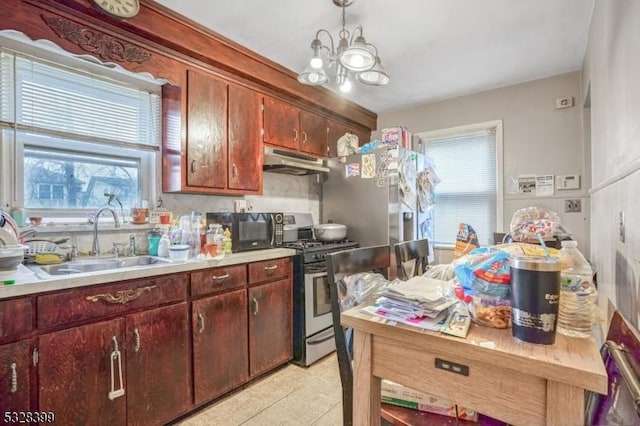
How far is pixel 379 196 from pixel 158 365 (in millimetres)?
2159

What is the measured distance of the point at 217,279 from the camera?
2.06m

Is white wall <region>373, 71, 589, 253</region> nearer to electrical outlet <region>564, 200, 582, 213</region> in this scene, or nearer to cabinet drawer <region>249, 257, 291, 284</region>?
electrical outlet <region>564, 200, 582, 213</region>

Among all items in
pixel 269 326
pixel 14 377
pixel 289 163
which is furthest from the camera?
pixel 289 163

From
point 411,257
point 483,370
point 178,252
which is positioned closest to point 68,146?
point 178,252

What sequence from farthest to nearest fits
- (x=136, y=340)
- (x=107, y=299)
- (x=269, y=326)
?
(x=269, y=326)
(x=136, y=340)
(x=107, y=299)

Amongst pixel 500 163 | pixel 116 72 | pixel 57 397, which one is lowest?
pixel 57 397

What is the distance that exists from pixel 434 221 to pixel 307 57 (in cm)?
229

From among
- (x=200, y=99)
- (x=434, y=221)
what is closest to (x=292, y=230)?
(x=200, y=99)

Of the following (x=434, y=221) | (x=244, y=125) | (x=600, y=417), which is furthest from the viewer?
(x=434, y=221)

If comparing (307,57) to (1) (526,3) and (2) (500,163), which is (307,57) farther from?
(2) (500,163)

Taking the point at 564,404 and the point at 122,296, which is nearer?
the point at 564,404

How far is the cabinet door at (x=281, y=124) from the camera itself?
2.82 metres

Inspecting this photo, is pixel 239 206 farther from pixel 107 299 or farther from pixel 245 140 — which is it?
pixel 107 299

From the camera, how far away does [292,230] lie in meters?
3.09
